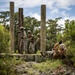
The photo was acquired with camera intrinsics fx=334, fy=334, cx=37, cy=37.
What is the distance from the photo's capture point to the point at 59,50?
1520 cm

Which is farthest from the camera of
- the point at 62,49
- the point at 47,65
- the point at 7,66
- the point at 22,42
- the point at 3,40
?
the point at 22,42

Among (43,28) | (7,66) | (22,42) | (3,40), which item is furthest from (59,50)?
(3,40)

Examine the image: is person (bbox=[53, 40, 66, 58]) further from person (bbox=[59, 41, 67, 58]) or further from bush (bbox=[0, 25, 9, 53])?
bush (bbox=[0, 25, 9, 53])

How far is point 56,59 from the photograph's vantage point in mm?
15422

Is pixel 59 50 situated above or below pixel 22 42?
below

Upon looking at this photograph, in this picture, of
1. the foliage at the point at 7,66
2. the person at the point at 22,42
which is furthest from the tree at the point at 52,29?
the foliage at the point at 7,66

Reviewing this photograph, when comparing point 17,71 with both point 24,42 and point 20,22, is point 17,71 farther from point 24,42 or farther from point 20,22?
point 20,22

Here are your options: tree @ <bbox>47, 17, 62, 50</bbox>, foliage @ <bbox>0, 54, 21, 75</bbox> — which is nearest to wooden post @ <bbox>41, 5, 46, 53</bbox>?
foliage @ <bbox>0, 54, 21, 75</bbox>

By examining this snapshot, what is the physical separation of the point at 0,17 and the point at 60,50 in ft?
38.8

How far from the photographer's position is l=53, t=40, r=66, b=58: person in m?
14.9

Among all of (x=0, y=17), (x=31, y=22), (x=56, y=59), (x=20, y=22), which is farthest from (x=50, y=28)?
(x=56, y=59)

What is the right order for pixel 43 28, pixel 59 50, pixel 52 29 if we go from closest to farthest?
1. pixel 59 50
2. pixel 43 28
3. pixel 52 29

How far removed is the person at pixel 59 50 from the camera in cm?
1495

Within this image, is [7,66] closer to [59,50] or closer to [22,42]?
[59,50]
